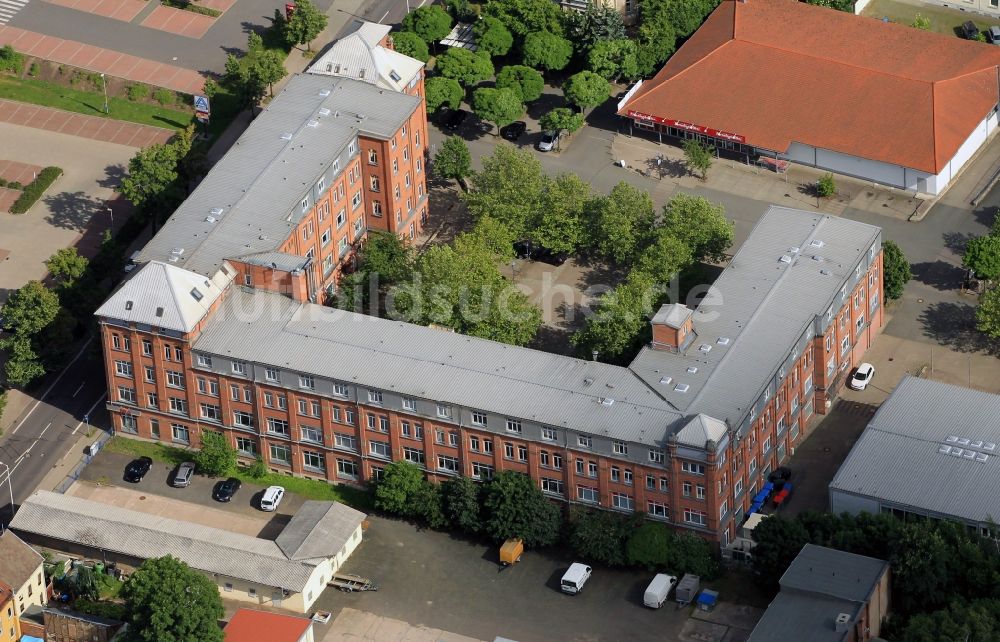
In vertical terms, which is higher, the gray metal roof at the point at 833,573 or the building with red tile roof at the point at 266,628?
the gray metal roof at the point at 833,573

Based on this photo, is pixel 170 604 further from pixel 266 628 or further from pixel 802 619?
pixel 802 619

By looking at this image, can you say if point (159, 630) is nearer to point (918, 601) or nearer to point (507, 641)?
point (507, 641)

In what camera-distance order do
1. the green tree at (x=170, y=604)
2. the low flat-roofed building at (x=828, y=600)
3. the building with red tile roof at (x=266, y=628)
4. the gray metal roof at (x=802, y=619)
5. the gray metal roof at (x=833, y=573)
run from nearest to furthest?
the gray metal roof at (x=802, y=619), the low flat-roofed building at (x=828, y=600), the gray metal roof at (x=833, y=573), the green tree at (x=170, y=604), the building with red tile roof at (x=266, y=628)

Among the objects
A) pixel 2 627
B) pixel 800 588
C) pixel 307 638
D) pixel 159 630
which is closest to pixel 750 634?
pixel 800 588

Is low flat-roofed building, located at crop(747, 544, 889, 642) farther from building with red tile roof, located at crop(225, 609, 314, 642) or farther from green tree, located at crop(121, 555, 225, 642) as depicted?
green tree, located at crop(121, 555, 225, 642)

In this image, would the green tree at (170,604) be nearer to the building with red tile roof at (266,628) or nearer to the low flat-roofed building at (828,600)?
the building with red tile roof at (266,628)

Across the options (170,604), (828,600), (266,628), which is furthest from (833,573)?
(170,604)

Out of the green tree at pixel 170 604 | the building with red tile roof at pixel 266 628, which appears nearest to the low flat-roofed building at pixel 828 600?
the building with red tile roof at pixel 266 628
